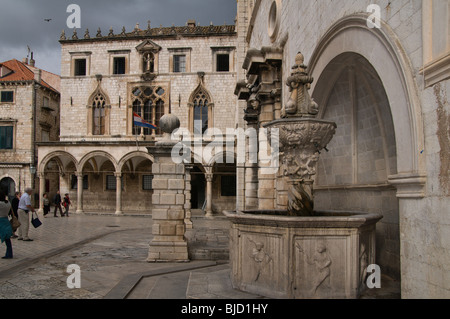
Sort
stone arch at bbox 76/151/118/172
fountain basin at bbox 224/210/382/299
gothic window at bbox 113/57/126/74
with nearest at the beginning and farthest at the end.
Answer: fountain basin at bbox 224/210/382/299
stone arch at bbox 76/151/118/172
gothic window at bbox 113/57/126/74

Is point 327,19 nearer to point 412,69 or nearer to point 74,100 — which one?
point 412,69

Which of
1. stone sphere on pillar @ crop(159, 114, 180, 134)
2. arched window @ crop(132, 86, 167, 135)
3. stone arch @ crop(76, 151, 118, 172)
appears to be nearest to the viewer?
stone sphere on pillar @ crop(159, 114, 180, 134)

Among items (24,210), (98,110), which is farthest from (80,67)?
(24,210)

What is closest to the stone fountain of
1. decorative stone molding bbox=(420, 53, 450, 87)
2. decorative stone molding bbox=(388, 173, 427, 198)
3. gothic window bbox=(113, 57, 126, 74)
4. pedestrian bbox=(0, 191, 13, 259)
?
decorative stone molding bbox=(388, 173, 427, 198)

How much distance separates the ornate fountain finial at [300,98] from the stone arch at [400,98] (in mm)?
946

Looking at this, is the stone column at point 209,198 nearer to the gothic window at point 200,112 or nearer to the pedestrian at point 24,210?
the gothic window at point 200,112

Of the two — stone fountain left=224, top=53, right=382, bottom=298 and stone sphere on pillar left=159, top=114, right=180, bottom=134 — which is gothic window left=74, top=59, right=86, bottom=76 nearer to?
stone sphere on pillar left=159, top=114, right=180, bottom=134

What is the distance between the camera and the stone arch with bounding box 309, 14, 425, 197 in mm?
4371

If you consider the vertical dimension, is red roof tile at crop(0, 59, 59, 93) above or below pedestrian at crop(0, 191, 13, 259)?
above

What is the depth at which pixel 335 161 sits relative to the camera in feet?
29.9

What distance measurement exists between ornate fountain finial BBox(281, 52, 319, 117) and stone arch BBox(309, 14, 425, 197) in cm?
95

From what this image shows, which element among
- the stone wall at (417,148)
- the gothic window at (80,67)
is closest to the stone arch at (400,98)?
the stone wall at (417,148)

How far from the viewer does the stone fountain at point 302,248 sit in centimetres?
469

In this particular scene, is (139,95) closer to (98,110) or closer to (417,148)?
(98,110)
